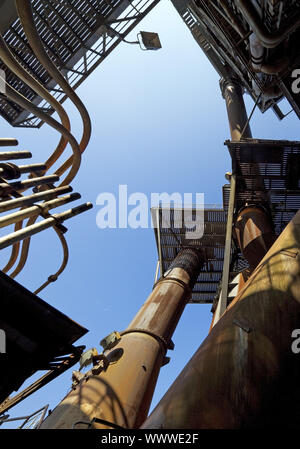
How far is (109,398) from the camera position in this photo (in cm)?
479

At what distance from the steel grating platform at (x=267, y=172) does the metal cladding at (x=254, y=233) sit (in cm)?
69

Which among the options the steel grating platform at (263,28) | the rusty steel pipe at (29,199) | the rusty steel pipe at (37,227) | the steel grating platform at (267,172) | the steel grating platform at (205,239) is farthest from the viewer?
the steel grating platform at (205,239)

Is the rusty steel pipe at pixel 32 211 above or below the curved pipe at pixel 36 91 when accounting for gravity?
below

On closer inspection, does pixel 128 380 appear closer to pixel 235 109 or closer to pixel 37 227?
pixel 37 227

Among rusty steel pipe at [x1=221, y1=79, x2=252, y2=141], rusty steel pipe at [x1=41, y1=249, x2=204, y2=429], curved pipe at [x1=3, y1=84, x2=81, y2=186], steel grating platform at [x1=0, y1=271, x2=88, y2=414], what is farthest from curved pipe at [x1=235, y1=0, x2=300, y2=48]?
rusty steel pipe at [x1=41, y1=249, x2=204, y2=429]

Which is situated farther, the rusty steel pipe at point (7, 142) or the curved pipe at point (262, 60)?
the curved pipe at point (262, 60)

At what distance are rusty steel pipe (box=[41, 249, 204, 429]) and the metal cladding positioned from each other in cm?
283

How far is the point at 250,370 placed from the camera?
2.61m

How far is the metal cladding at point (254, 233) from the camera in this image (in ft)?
29.1

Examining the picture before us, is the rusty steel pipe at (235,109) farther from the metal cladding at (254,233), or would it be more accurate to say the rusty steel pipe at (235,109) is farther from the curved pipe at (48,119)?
the curved pipe at (48,119)

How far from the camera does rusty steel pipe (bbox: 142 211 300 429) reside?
2393mm

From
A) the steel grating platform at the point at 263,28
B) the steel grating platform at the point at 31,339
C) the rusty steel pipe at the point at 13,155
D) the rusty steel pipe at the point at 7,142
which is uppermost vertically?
the steel grating platform at the point at 263,28

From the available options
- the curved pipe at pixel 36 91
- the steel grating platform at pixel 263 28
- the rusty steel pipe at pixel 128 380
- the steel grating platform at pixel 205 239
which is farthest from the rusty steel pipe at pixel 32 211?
the steel grating platform at pixel 205 239
